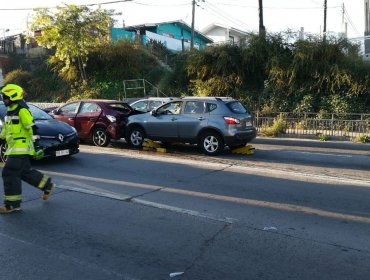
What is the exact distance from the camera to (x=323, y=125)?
59.2 ft

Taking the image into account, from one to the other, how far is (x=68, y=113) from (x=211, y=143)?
16.4 ft

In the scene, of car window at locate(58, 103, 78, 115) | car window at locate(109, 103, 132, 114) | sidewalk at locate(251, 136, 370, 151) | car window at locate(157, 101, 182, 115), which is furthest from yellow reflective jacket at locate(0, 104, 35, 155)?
sidewalk at locate(251, 136, 370, 151)

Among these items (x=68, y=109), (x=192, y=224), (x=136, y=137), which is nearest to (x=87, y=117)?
(x=68, y=109)

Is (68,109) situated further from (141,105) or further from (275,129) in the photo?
(275,129)

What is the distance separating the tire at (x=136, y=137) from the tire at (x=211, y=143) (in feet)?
6.64

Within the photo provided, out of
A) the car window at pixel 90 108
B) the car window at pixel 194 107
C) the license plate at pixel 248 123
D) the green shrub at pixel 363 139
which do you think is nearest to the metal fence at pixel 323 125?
the green shrub at pixel 363 139

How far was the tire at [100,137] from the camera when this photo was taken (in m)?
13.4

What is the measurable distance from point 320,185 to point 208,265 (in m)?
4.46

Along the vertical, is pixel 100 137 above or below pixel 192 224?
above

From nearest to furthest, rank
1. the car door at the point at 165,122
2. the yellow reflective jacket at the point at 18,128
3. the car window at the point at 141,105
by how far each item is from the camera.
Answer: the yellow reflective jacket at the point at 18,128 < the car door at the point at 165,122 < the car window at the point at 141,105

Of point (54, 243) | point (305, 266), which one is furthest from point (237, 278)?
point (54, 243)

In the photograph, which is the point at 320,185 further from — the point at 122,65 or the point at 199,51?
the point at 122,65

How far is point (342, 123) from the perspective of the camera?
17.8 m

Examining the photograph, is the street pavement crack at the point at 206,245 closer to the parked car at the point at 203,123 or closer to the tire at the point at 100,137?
the parked car at the point at 203,123
